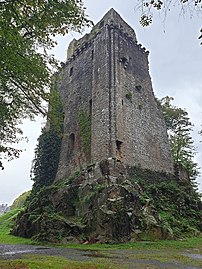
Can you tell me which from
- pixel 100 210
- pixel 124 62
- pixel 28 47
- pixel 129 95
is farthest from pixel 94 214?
pixel 124 62

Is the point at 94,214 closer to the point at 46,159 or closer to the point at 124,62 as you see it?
the point at 46,159

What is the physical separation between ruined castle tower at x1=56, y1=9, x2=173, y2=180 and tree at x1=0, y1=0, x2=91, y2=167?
29.9ft

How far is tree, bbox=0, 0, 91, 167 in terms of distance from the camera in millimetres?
7102

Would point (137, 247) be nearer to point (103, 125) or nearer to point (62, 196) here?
point (62, 196)

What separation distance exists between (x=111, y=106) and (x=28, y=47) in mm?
A: 12129

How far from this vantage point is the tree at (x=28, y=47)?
710 cm

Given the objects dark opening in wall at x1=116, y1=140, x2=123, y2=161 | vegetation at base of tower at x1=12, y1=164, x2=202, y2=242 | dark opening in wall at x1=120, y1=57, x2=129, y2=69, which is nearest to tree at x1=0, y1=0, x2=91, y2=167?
vegetation at base of tower at x1=12, y1=164, x2=202, y2=242

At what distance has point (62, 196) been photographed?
52.1ft

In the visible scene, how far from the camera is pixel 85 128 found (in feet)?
73.8

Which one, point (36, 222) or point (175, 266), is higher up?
point (36, 222)

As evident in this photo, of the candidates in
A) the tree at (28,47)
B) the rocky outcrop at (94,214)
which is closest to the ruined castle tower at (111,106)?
the rocky outcrop at (94,214)

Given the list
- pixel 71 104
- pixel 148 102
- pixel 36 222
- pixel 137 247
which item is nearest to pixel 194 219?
pixel 137 247

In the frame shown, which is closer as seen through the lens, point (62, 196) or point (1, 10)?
point (1, 10)

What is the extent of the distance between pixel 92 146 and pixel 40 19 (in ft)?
44.1
